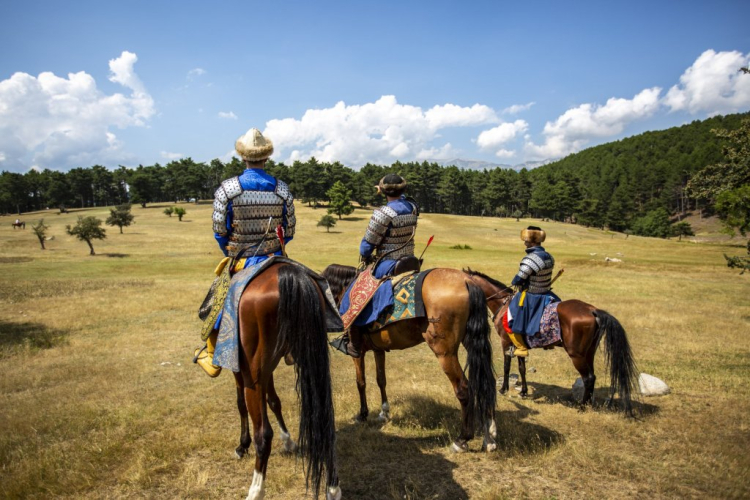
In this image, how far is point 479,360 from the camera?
5789 mm

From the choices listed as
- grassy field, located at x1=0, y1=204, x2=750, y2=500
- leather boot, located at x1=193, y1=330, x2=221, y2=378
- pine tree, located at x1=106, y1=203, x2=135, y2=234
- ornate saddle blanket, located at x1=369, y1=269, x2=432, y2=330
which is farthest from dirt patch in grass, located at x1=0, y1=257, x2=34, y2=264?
ornate saddle blanket, located at x1=369, y1=269, x2=432, y2=330

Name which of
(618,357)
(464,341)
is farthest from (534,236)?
(464,341)

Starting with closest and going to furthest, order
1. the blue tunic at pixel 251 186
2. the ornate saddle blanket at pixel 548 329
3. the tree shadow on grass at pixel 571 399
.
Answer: the blue tunic at pixel 251 186, the tree shadow on grass at pixel 571 399, the ornate saddle blanket at pixel 548 329

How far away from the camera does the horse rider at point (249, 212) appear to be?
497 cm

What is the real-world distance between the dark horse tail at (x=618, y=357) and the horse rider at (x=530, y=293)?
112 cm

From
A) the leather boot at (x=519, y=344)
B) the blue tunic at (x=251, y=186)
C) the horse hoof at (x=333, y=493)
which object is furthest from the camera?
the leather boot at (x=519, y=344)

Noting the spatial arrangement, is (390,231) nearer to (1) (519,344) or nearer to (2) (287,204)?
(2) (287,204)

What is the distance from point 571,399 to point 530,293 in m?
2.36

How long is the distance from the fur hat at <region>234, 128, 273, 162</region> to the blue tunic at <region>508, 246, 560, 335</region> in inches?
221

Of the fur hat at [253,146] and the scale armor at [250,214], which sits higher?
the fur hat at [253,146]

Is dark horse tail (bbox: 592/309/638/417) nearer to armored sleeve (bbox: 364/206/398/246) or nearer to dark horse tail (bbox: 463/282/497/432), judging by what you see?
dark horse tail (bbox: 463/282/497/432)

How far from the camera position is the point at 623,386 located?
7078 millimetres

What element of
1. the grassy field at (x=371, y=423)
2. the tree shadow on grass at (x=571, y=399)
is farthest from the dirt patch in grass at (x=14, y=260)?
the tree shadow on grass at (x=571, y=399)

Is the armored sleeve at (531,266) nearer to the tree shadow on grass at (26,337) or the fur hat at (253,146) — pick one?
the fur hat at (253,146)
